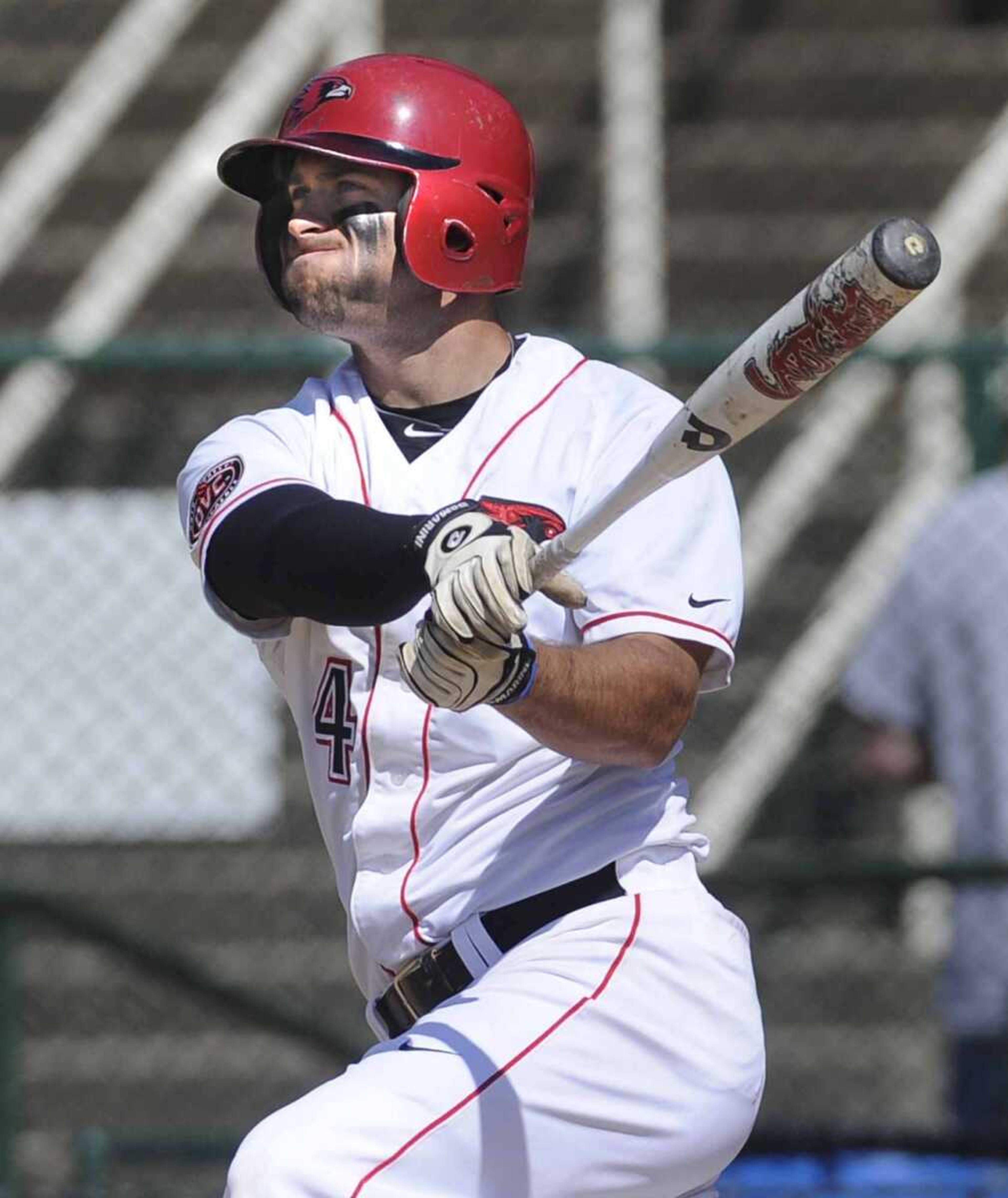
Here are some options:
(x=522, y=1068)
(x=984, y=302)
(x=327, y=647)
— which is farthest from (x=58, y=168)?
(x=522, y=1068)

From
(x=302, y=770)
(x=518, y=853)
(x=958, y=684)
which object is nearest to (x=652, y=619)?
(x=518, y=853)

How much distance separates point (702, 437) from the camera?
7.86 ft

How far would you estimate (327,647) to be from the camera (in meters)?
2.93

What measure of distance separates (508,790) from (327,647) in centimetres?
32

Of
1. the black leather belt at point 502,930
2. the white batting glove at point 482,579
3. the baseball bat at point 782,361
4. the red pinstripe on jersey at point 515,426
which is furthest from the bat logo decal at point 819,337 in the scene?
the black leather belt at point 502,930

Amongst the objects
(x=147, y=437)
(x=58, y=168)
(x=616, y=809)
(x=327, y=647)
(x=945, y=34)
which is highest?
(x=945, y=34)

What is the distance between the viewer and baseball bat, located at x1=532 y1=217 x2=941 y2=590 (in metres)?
2.16

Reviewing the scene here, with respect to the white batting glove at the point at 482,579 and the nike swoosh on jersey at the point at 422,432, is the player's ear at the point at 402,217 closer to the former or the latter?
the nike swoosh on jersey at the point at 422,432

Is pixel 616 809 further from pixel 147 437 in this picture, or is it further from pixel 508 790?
pixel 147 437

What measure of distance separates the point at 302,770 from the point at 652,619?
3.03 meters

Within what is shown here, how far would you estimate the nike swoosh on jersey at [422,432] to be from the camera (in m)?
3.00

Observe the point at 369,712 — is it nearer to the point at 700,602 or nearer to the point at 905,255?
the point at 700,602

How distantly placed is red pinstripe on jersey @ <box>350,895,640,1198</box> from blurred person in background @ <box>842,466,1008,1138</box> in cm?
259

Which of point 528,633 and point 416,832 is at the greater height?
point 528,633
